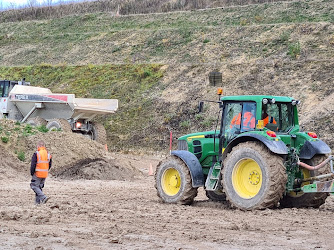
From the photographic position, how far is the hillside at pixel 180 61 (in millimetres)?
30781

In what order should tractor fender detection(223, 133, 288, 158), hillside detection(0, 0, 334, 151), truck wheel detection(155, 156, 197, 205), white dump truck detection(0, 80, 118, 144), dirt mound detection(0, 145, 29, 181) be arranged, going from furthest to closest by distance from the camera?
hillside detection(0, 0, 334, 151), white dump truck detection(0, 80, 118, 144), dirt mound detection(0, 145, 29, 181), truck wheel detection(155, 156, 197, 205), tractor fender detection(223, 133, 288, 158)

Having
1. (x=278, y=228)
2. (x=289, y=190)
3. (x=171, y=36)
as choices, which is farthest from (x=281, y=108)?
(x=171, y=36)

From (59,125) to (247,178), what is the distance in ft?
47.8

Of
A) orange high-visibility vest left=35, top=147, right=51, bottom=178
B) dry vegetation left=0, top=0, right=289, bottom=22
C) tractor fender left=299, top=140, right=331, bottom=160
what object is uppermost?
dry vegetation left=0, top=0, right=289, bottom=22

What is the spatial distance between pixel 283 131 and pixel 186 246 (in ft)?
15.7

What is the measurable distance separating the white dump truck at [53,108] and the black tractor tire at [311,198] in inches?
559

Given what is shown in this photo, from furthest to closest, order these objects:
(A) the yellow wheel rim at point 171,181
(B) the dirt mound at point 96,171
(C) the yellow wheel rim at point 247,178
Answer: (B) the dirt mound at point 96,171, (A) the yellow wheel rim at point 171,181, (C) the yellow wheel rim at point 247,178

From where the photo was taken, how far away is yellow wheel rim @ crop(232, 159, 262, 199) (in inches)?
434

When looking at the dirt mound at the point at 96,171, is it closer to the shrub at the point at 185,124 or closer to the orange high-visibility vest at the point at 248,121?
the orange high-visibility vest at the point at 248,121

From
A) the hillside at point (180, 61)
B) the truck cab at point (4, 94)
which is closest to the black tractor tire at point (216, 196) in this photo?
the hillside at point (180, 61)

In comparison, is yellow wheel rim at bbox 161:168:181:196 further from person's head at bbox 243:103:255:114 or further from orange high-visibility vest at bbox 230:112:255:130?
person's head at bbox 243:103:255:114

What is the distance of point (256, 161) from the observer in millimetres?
10758

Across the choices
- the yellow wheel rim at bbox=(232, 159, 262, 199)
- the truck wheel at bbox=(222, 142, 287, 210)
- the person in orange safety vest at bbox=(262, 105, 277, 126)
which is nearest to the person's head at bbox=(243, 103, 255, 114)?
the person in orange safety vest at bbox=(262, 105, 277, 126)

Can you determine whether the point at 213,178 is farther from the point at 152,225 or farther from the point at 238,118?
the point at 152,225
